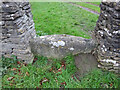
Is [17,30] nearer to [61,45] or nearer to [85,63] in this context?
[61,45]

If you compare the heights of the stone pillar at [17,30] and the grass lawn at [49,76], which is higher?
the stone pillar at [17,30]

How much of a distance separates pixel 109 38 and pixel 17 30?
10.1ft

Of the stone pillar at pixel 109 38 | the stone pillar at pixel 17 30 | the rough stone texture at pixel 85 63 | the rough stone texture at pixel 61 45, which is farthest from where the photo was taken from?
the rough stone texture at pixel 61 45

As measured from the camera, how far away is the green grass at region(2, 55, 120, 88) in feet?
10.8

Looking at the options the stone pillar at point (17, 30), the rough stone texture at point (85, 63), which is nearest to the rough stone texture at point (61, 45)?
the rough stone texture at point (85, 63)

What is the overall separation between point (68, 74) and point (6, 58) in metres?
2.55

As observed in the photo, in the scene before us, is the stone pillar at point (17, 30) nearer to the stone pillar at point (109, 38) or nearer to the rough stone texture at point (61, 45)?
the rough stone texture at point (61, 45)

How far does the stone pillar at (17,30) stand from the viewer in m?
3.22

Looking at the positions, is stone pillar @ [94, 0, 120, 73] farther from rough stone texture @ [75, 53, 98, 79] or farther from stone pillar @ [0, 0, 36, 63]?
stone pillar @ [0, 0, 36, 63]

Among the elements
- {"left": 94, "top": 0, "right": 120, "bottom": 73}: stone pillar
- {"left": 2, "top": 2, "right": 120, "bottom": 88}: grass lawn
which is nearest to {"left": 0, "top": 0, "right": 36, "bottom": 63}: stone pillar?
{"left": 2, "top": 2, "right": 120, "bottom": 88}: grass lawn

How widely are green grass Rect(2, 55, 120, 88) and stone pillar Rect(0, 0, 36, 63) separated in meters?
0.40

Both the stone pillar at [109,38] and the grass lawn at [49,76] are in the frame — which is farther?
the grass lawn at [49,76]

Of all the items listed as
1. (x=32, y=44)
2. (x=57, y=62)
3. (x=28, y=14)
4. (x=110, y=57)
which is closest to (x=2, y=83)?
(x=32, y=44)

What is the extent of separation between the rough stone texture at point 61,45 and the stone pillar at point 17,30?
1.28 feet
